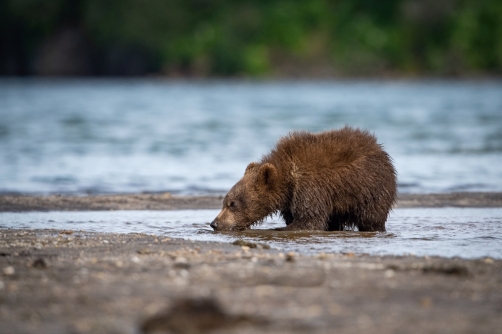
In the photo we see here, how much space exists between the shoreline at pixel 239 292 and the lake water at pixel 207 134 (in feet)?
23.3

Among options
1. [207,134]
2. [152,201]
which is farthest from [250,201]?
[207,134]

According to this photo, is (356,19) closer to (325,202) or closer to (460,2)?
(460,2)

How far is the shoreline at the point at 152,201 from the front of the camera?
12836 mm

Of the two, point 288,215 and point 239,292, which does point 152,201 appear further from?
point 239,292

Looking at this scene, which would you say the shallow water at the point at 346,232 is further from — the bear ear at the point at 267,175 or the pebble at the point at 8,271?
the pebble at the point at 8,271

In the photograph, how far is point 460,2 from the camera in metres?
82.6

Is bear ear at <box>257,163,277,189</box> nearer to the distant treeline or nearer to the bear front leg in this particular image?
the bear front leg

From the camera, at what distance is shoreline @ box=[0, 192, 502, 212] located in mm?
12836

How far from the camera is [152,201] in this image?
13.4 m

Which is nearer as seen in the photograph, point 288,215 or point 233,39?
point 288,215

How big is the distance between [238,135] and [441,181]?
38.4 ft

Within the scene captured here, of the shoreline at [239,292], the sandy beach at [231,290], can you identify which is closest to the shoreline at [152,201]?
the sandy beach at [231,290]

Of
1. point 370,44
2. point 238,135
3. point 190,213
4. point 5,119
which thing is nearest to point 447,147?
point 238,135

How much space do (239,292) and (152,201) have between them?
721 cm
